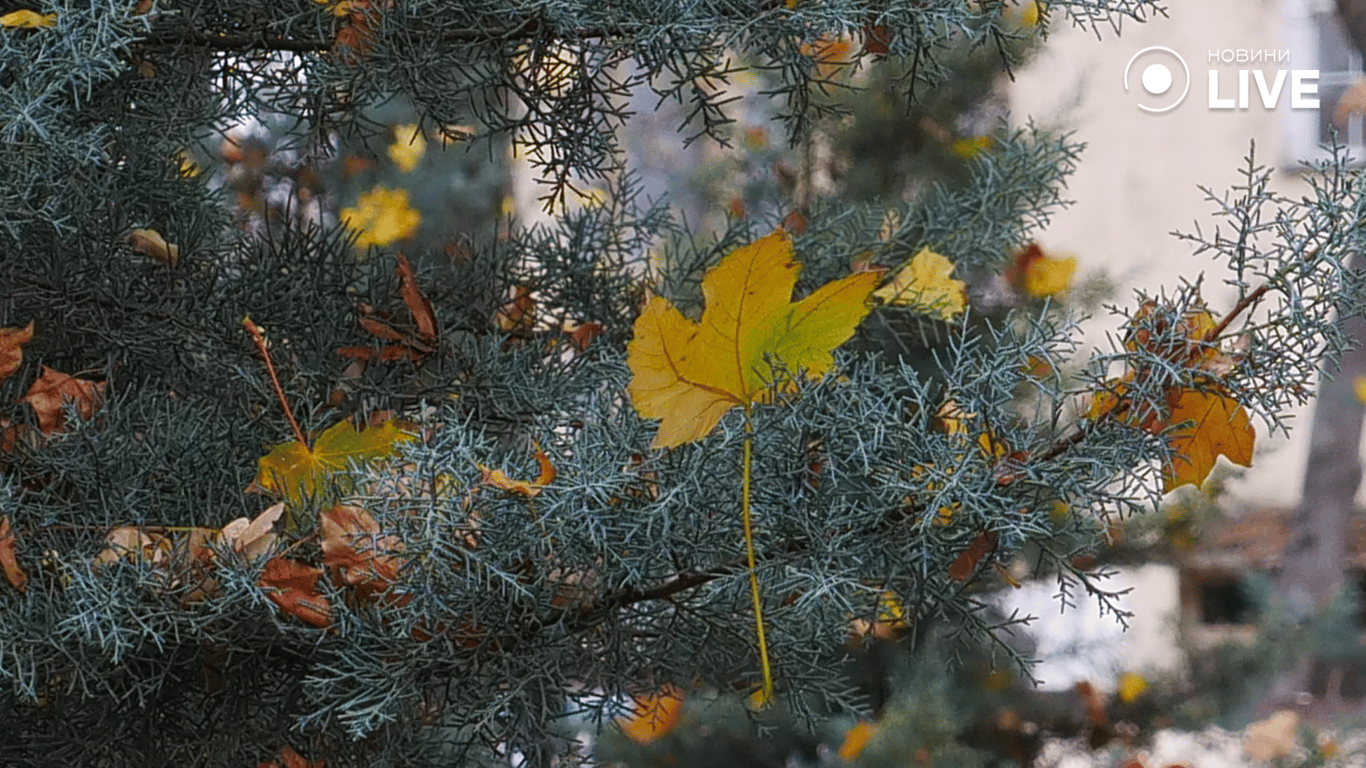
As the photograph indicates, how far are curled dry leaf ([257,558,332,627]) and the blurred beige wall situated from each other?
1575 millimetres

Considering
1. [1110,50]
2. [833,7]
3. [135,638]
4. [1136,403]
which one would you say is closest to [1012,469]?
[1136,403]

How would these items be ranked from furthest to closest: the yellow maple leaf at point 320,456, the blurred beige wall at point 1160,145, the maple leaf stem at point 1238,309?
the blurred beige wall at point 1160,145 < the yellow maple leaf at point 320,456 < the maple leaf stem at point 1238,309

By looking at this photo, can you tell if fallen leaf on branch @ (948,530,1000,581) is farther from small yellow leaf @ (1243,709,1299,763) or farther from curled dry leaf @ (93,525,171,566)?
small yellow leaf @ (1243,709,1299,763)

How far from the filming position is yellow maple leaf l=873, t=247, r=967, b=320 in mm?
543

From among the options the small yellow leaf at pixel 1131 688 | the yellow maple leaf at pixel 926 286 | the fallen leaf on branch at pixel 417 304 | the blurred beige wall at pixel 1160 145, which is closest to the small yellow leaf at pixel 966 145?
the blurred beige wall at pixel 1160 145

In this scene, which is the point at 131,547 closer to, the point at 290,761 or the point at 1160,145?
A: the point at 290,761

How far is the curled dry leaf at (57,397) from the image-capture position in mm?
407

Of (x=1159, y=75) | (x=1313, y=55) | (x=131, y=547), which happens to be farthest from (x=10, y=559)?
(x=1313, y=55)

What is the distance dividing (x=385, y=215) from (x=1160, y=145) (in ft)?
4.27

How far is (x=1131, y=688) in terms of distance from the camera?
1.30 meters

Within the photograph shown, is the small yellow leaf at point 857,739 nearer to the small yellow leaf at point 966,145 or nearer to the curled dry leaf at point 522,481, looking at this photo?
the small yellow leaf at point 966,145

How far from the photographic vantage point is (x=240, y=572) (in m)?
0.34

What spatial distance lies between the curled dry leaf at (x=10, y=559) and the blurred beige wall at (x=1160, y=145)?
5.23ft
